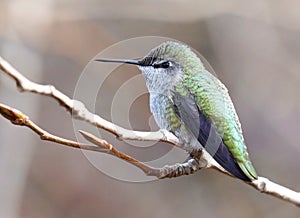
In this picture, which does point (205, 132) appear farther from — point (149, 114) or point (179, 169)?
point (149, 114)

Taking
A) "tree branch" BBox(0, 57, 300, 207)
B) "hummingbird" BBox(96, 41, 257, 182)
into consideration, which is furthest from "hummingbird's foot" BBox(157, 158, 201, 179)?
"hummingbird" BBox(96, 41, 257, 182)

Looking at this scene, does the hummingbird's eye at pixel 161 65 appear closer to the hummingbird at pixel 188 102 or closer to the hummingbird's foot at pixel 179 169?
the hummingbird at pixel 188 102

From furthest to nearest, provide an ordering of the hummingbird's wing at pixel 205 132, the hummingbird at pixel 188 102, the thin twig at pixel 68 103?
the hummingbird at pixel 188 102, the hummingbird's wing at pixel 205 132, the thin twig at pixel 68 103

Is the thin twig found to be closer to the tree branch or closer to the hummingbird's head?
the tree branch

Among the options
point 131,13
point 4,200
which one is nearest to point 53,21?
point 131,13

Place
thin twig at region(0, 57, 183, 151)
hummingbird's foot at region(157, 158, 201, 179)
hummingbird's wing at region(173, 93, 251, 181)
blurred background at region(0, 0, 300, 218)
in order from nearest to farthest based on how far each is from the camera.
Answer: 1. thin twig at region(0, 57, 183, 151)
2. hummingbird's foot at region(157, 158, 201, 179)
3. hummingbird's wing at region(173, 93, 251, 181)
4. blurred background at region(0, 0, 300, 218)

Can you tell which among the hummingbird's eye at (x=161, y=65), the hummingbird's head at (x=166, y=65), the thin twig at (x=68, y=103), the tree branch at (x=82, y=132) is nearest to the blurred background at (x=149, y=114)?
the hummingbird's head at (x=166, y=65)
